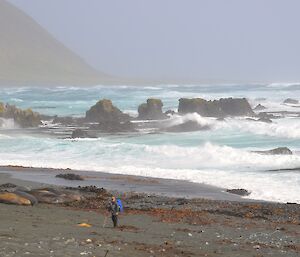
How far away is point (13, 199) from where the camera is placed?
19.8 meters

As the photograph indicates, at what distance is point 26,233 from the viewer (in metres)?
14.3

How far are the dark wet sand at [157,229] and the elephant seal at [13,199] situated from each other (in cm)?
47

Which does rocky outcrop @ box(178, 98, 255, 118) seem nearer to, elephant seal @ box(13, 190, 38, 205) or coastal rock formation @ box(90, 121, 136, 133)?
coastal rock formation @ box(90, 121, 136, 133)

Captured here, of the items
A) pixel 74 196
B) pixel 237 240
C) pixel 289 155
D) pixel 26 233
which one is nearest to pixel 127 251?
pixel 26 233

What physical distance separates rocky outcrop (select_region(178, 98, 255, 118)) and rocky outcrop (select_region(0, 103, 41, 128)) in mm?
15289

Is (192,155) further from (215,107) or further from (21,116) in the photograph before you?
(21,116)

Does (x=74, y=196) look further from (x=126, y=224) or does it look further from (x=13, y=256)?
(x=13, y=256)

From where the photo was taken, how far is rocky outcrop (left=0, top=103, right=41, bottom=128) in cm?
5797

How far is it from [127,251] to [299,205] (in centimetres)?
1014

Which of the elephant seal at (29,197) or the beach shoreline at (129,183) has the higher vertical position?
the elephant seal at (29,197)

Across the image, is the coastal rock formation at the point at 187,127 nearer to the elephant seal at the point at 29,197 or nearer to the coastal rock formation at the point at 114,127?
the coastal rock formation at the point at 114,127

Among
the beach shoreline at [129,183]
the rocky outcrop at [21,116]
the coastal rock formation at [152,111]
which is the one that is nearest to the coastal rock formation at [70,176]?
the beach shoreline at [129,183]

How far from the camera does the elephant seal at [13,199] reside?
1969cm

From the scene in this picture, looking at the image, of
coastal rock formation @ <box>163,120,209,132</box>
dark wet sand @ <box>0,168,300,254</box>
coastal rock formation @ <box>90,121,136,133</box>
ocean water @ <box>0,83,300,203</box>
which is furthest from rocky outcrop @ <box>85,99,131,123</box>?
dark wet sand @ <box>0,168,300,254</box>
